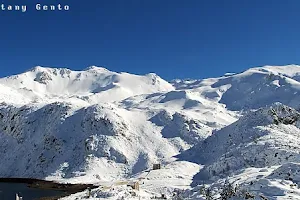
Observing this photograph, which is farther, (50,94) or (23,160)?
(50,94)

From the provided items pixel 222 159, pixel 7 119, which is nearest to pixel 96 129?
pixel 7 119

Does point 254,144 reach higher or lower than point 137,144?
lower

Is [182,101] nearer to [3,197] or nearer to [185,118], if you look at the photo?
[185,118]

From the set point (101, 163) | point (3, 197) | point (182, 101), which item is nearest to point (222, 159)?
point (101, 163)

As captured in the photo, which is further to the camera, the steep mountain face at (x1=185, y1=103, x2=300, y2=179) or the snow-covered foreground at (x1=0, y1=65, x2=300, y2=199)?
the snow-covered foreground at (x1=0, y1=65, x2=300, y2=199)

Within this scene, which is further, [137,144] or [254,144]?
[137,144]

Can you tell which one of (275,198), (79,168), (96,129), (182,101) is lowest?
(275,198)

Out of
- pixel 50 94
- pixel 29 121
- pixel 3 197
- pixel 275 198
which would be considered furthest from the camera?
pixel 50 94

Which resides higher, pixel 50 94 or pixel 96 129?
pixel 50 94

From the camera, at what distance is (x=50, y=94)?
→ 19150 centimetres

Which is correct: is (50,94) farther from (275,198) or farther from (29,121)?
(275,198)

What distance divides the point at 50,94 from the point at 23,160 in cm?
11751

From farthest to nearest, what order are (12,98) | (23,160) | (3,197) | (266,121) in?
(12,98)
(23,160)
(266,121)
(3,197)

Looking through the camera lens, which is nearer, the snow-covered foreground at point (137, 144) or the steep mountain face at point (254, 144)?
the steep mountain face at point (254, 144)
